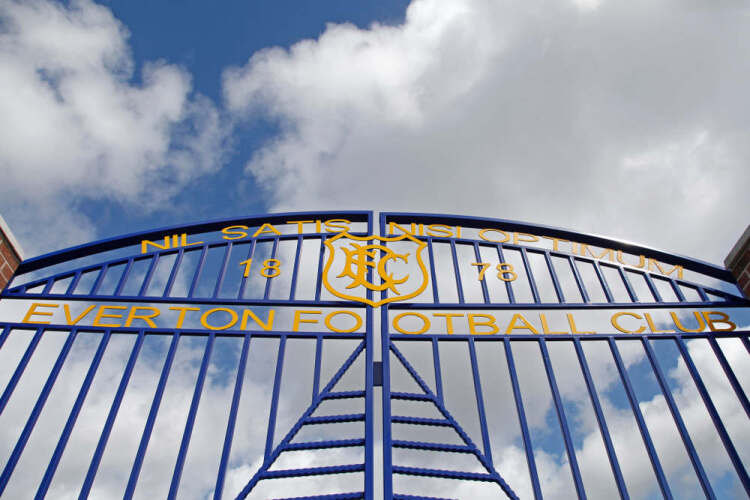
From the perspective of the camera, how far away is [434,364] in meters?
3.73

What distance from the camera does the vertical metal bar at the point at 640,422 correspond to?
→ 3.28 metres

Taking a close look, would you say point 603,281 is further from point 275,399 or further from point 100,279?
point 100,279

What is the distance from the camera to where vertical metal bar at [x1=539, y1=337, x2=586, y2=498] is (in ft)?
10.6

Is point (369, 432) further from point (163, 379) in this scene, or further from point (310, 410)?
point (163, 379)

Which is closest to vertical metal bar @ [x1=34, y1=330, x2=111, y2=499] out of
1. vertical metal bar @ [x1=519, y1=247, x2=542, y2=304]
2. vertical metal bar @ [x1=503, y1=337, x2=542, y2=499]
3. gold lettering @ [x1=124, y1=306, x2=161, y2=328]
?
gold lettering @ [x1=124, y1=306, x2=161, y2=328]

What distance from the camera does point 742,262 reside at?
435 cm

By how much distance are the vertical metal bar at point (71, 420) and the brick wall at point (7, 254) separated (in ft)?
3.72

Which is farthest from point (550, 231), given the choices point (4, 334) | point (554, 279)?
point (4, 334)

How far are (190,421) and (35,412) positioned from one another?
1.06 m

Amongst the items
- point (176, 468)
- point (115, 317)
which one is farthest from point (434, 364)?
point (115, 317)

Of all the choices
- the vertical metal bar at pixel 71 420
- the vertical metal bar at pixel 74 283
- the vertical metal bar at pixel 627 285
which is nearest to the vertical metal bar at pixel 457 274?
the vertical metal bar at pixel 627 285

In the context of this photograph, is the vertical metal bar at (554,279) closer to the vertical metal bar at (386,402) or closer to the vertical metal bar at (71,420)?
the vertical metal bar at (386,402)

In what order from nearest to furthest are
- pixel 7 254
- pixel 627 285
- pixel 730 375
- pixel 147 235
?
pixel 730 375 < pixel 7 254 < pixel 627 285 < pixel 147 235

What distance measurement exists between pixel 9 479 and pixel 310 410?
1.89 m
